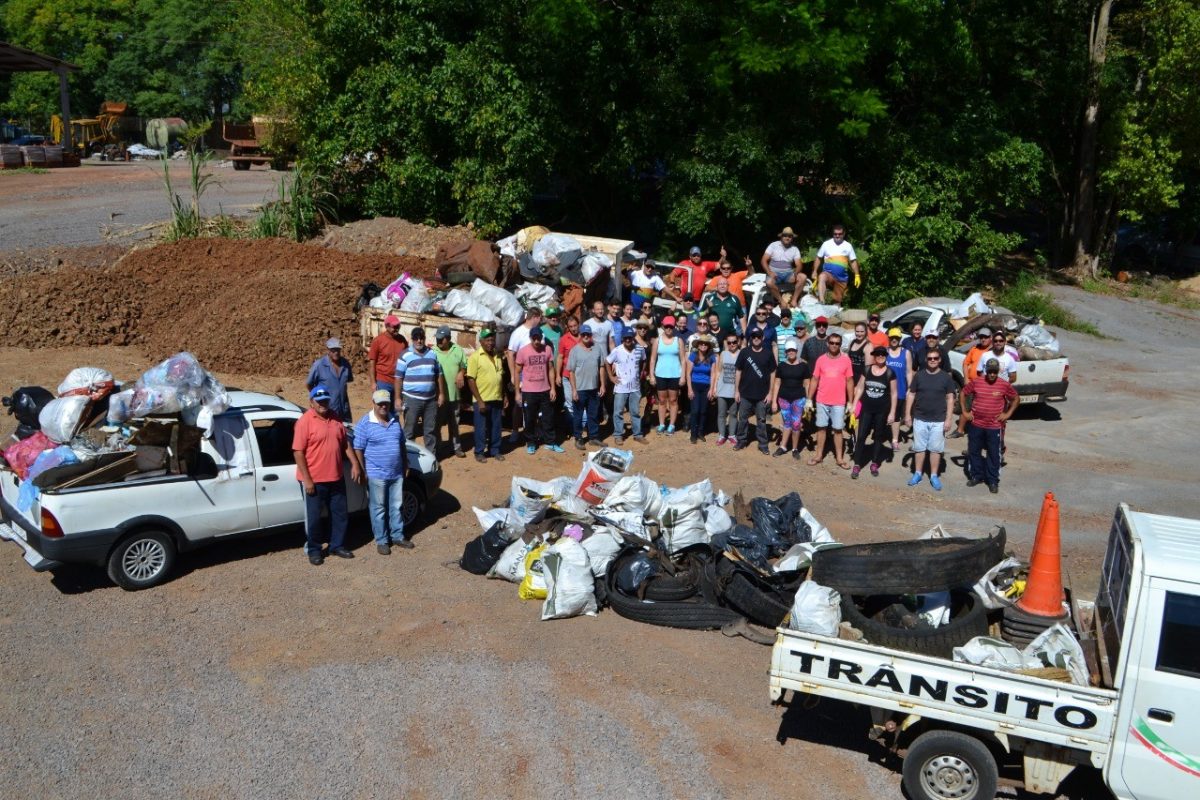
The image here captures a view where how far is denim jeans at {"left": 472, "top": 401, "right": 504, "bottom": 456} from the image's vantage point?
1319 centimetres

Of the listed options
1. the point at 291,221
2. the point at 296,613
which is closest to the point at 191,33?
the point at 291,221

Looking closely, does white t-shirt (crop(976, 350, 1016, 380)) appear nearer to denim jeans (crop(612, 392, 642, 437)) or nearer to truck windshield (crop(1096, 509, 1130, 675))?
denim jeans (crop(612, 392, 642, 437))

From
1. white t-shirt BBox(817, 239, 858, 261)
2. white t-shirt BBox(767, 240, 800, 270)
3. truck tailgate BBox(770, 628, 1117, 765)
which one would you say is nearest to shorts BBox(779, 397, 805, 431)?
white t-shirt BBox(767, 240, 800, 270)

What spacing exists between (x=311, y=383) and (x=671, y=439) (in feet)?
15.8

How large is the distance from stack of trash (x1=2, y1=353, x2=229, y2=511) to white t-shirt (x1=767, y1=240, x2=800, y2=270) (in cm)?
1093

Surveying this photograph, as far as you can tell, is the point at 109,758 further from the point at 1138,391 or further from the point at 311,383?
the point at 1138,391

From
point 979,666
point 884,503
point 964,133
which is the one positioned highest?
point 964,133

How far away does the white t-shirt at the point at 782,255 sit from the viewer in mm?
18000

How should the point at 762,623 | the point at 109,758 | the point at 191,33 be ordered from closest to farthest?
the point at 109,758 → the point at 762,623 → the point at 191,33

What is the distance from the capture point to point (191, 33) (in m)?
59.0

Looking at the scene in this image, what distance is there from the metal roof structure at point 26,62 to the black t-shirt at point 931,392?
127ft

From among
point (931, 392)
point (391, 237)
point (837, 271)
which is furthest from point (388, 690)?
point (391, 237)

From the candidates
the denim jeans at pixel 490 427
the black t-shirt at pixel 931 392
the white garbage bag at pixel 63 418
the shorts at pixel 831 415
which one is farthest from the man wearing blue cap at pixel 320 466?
the black t-shirt at pixel 931 392

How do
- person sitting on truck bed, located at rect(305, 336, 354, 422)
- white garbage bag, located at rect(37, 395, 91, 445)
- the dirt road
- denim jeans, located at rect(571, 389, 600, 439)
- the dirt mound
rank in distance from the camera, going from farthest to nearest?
the dirt mound → denim jeans, located at rect(571, 389, 600, 439) → person sitting on truck bed, located at rect(305, 336, 354, 422) → white garbage bag, located at rect(37, 395, 91, 445) → the dirt road
